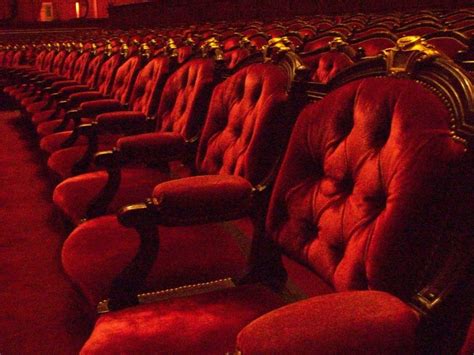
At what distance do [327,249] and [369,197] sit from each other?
15cm

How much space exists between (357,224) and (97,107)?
2.10m

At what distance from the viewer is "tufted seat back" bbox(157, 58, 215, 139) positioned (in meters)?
1.98

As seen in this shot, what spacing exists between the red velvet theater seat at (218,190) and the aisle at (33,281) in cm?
17

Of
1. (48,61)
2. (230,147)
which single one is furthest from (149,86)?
(48,61)

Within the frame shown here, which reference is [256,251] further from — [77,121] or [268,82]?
[77,121]

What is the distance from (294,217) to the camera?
1117mm

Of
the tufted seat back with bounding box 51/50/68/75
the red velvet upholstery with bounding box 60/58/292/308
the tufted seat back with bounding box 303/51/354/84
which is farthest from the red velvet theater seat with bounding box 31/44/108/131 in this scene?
the red velvet upholstery with bounding box 60/58/292/308

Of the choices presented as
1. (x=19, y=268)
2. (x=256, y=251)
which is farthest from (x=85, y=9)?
(x=256, y=251)

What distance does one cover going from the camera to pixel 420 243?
0.81m

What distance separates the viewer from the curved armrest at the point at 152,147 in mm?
1747

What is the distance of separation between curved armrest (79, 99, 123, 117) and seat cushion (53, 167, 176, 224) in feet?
2.73

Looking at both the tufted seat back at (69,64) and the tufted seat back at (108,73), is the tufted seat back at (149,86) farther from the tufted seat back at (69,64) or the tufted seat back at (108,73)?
the tufted seat back at (69,64)

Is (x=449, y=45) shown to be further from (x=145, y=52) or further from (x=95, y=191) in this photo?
(x=95, y=191)

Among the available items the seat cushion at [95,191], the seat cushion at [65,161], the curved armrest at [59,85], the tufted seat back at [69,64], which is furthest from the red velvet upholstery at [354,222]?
the tufted seat back at [69,64]
